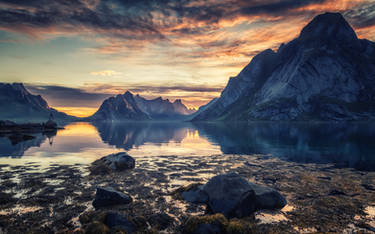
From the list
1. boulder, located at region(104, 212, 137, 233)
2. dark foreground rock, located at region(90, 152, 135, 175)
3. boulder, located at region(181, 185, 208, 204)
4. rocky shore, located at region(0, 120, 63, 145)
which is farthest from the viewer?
rocky shore, located at region(0, 120, 63, 145)

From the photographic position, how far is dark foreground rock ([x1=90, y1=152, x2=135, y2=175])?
23.5 meters

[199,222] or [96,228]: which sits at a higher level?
[199,222]

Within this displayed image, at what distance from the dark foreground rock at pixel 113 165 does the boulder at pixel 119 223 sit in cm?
1275

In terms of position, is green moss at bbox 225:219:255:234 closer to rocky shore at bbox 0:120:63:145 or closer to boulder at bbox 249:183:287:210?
boulder at bbox 249:183:287:210

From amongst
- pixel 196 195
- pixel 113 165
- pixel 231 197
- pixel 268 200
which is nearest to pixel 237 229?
pixel 231 197

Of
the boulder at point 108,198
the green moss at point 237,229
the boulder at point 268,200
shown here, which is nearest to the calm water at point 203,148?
the boulder at point 268,200

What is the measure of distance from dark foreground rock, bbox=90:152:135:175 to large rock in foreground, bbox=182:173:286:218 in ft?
39.7

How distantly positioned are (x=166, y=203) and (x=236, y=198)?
193 inches

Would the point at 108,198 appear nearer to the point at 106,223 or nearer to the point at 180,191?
the point at 106,223

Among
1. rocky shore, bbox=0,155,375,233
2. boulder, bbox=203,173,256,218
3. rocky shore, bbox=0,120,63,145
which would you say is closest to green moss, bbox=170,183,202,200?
rocky shore, bbox=0,155,375,233

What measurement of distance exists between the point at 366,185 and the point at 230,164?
13.7 meters

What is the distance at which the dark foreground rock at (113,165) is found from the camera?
77.1 feet

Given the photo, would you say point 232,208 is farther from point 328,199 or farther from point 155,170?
point 155,170

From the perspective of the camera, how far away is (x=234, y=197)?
13.3 meters
